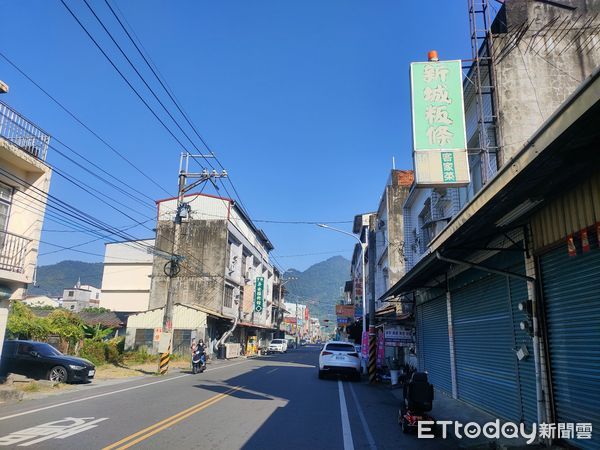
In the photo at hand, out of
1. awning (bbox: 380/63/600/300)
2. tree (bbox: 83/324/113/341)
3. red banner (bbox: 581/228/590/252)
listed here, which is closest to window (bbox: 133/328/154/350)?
tree (bbox: 83/324/113/341)

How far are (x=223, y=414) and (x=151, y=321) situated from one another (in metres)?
27.4

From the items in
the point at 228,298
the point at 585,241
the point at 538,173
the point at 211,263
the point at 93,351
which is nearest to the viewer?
the point at 538,173

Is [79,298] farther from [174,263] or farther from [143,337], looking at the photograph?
[174,263]

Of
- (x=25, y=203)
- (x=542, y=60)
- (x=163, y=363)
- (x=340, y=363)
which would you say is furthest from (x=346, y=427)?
(x=163, y=363)

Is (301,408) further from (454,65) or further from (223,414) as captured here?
(454,65)

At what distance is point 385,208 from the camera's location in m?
32.4

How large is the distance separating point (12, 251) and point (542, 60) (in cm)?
1778

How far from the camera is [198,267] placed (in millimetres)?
42250

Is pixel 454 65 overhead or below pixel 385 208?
below

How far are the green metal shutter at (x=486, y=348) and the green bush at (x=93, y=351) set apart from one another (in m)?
20.1

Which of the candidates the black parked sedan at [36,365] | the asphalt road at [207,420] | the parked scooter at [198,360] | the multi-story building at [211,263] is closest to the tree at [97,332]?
the multi-story building at [211,263]

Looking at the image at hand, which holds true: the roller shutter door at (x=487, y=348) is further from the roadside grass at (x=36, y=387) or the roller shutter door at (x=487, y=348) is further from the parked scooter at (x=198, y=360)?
the parked scooter at (x=198, y=360)

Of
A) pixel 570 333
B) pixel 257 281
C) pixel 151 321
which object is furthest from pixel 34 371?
Answer: pixel 257 281

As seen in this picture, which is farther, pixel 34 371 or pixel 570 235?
pixel 34 371
